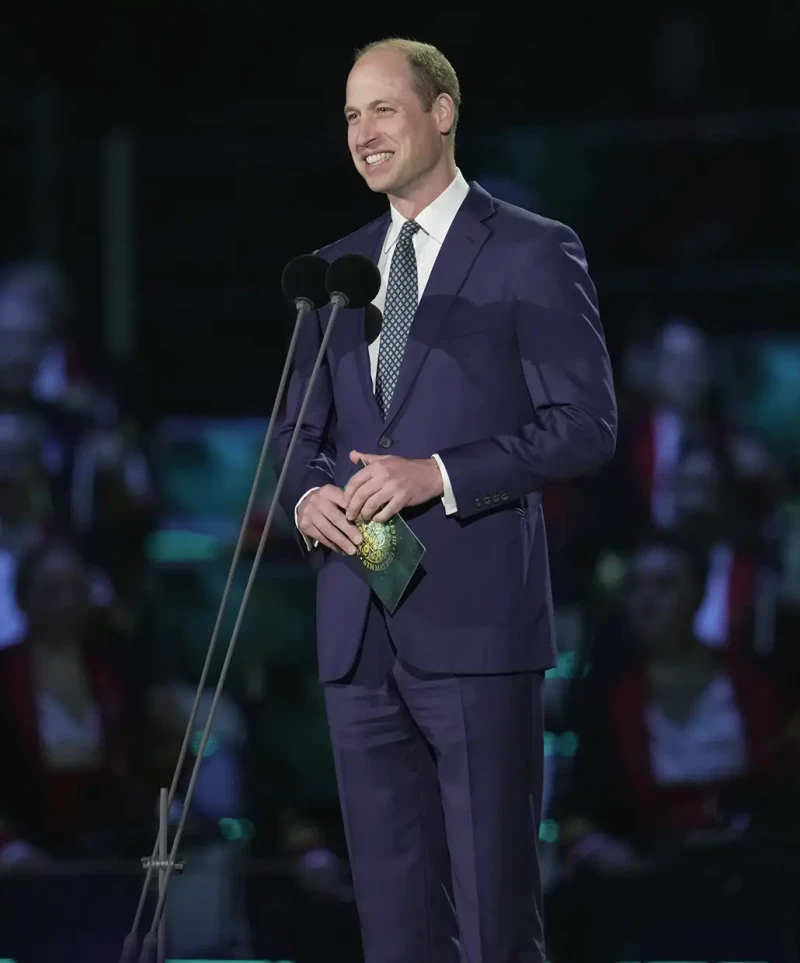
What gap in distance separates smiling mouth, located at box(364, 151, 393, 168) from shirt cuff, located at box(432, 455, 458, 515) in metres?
0.37

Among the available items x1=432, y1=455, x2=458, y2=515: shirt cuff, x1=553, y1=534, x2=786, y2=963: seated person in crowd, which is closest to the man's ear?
x1=432, y1=455, x2=458, y2=515: shirt cuff

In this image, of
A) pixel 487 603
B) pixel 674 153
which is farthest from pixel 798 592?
pixel 487 603

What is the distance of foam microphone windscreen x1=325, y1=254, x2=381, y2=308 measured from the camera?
1.88 m

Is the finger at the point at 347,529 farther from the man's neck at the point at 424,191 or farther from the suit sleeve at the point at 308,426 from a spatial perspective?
the man's neck at the point at 424,191

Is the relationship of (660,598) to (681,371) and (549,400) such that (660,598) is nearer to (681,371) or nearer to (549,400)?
(681,371)

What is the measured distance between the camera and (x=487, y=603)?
1942 mm

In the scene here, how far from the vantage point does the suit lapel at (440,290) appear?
1969mm

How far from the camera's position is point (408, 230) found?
80.6 inches

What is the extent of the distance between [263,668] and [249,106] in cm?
155

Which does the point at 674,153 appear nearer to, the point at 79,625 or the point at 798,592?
the point at 798,592

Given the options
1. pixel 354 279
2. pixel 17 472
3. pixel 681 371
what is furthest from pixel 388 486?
pixel 17 472

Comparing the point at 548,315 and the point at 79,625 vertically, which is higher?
the point at 548,315

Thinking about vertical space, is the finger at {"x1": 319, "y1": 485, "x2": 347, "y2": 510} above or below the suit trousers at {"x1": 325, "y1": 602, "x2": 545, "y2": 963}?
above

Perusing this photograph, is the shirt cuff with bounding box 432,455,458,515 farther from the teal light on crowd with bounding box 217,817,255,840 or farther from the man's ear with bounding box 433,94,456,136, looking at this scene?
the teal light on crowd with bounding box 217,817,255,840
